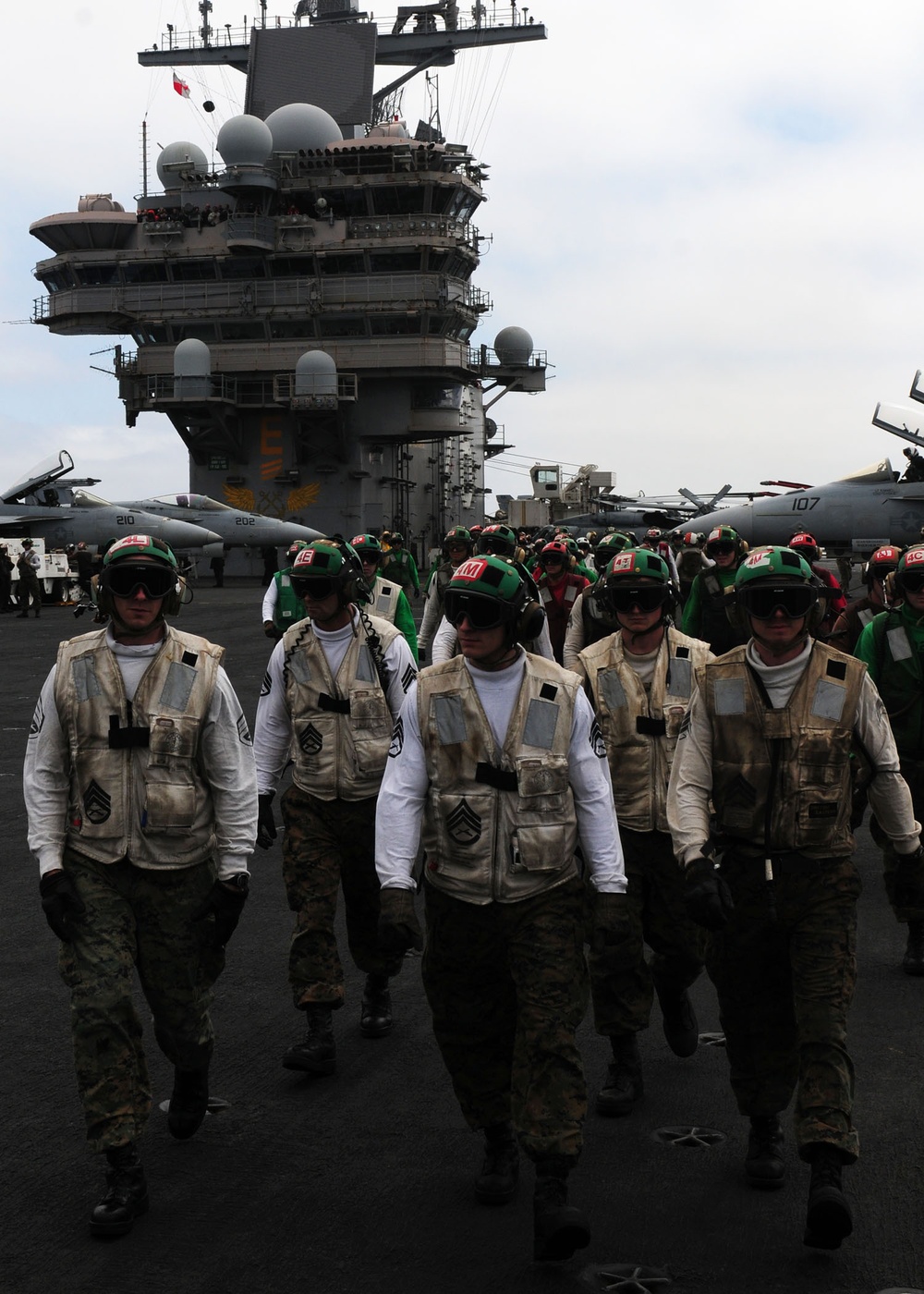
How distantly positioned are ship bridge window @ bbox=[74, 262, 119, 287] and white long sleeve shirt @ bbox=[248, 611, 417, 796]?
5296 centimetres

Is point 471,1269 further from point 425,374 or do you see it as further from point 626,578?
point 425,374

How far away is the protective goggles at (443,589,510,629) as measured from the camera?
14.4ft

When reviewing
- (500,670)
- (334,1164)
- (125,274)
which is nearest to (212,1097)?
(334,1164)

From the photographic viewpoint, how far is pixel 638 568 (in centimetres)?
587

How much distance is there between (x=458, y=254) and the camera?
54.2 metres

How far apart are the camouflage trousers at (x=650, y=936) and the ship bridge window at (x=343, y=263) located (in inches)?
2000

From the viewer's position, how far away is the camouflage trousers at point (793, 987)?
4250mm

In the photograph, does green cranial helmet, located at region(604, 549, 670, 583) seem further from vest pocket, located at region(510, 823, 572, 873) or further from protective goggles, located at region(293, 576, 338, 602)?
vest pocket, located at region(510, 823, 572, 873)

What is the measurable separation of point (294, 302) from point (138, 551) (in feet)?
169

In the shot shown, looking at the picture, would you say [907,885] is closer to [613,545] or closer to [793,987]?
[793,987]

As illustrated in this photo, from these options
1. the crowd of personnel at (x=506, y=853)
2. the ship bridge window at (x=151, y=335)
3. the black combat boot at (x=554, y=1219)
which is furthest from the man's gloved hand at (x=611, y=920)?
the ship bridge window at (x=151, y=335)

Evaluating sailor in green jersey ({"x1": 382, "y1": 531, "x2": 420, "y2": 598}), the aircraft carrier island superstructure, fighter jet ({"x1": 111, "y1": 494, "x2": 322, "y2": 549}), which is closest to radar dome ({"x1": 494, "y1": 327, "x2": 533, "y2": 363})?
the aircraft carrier island superstructure

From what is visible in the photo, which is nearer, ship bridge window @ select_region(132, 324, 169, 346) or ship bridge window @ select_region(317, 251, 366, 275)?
ship bridge window @ select_region(317, 251, 366, 275)

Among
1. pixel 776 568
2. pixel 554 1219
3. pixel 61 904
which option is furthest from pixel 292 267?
pixel 554 1219
